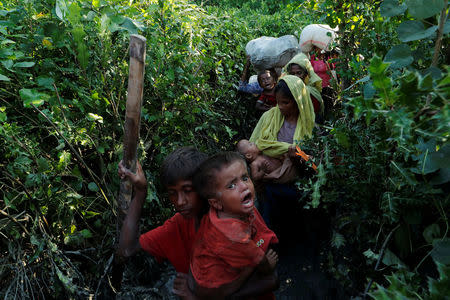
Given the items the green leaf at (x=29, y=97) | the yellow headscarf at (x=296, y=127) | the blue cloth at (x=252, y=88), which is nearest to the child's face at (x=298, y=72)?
the yellow headscarf at (x=296, y=127)

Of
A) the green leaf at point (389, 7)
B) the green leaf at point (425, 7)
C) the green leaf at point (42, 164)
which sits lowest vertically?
the green leaf at point (42, 164)

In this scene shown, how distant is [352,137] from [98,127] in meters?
1.79

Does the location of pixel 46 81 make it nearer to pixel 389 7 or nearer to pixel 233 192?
pixel 233 192

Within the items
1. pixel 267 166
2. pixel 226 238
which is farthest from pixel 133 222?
pixel 267 166

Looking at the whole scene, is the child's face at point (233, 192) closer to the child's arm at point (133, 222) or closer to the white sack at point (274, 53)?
the child's arm at point (133, 222)

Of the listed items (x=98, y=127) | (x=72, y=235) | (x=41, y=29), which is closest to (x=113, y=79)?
(x=98, y=127)

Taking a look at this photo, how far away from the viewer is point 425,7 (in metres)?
1.19

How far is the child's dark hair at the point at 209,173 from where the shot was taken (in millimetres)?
1962

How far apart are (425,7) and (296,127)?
2222 mm

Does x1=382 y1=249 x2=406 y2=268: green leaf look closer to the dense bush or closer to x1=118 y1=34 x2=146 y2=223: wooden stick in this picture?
the dense bush

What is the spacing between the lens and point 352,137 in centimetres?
192

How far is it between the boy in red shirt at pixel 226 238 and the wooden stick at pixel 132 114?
40cm

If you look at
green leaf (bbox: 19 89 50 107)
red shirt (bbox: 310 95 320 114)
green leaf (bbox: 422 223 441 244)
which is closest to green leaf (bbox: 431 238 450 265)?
green leaf (bbox: 422 223 441 244)

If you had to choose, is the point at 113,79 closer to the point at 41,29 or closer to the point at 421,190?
the point at 41,29
